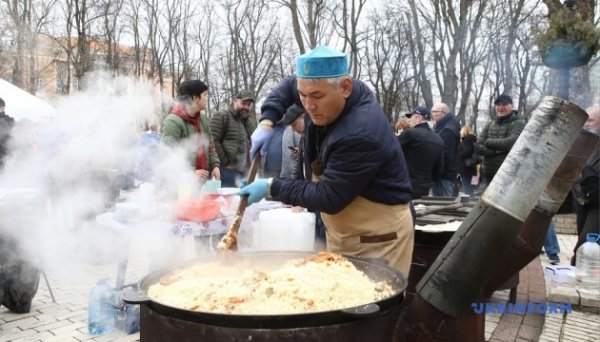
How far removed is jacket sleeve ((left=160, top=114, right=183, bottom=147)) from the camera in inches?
203

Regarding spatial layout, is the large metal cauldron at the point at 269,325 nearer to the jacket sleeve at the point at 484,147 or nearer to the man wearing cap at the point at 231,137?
the man wearing cap at the point at 231,137

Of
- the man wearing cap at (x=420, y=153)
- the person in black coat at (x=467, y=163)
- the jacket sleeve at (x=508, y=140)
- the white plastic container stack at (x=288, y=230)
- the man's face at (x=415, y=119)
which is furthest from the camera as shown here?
the person in black coat at (x=467, y=163)

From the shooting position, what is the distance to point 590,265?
453cm

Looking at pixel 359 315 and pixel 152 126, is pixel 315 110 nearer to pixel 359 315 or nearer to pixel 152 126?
pixel 359 315

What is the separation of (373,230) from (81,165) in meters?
4.42

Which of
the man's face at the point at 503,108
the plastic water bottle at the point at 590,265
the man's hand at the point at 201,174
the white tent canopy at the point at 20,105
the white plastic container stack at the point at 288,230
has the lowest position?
the plastic water bottle at the point at 590,265

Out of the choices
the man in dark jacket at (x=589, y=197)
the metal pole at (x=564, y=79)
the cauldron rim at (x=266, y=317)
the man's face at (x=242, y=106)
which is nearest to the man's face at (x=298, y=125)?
the man's face at (x=242, y=106)

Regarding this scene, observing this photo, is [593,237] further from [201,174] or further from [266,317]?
[266,317]

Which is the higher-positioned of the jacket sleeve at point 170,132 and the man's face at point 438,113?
the man's face at point 438,113

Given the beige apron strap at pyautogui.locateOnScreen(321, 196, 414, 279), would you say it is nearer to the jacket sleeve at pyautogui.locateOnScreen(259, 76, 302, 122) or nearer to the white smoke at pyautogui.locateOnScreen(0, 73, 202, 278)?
the jacket sleeve at pyautogui.locateOnScreen(259, 76, 302, 122)

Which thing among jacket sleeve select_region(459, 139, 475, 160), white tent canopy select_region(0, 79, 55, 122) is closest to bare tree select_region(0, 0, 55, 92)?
white tent canopy select_region(0, 79, 55, 122)

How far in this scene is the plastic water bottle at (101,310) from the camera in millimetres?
4047

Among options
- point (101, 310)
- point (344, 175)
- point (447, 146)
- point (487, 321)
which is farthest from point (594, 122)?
point (447, 146)

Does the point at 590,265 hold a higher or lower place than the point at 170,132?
lower
